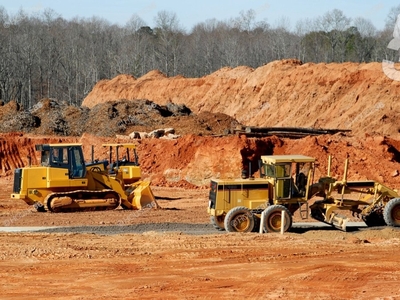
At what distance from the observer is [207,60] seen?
89.3m

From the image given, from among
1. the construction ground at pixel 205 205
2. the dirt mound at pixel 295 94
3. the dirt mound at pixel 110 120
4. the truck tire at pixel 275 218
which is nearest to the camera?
the construction ground at pixel 205 205

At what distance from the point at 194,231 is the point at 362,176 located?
13.3 metres

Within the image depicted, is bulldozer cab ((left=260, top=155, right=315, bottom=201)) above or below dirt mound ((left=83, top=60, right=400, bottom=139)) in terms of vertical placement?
below

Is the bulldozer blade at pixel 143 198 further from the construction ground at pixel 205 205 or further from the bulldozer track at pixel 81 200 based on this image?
the bulldozer track at pixel 81 200

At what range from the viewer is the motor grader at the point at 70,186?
78.3ft

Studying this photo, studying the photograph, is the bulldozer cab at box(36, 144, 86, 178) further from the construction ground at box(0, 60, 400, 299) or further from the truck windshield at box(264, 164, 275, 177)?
the truck windshield at box(264, 164, 275, 177)

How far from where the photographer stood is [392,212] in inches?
773

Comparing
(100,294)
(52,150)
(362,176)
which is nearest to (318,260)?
(100,294)

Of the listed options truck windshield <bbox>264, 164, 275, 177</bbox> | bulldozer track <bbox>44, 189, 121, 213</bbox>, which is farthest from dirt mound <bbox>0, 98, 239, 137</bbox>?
truck windshield <bbox>264, 164, 275, 177</bbox>

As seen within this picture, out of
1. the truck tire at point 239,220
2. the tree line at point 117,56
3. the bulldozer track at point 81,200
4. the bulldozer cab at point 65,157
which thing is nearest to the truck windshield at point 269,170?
the truck tire at point 239,220

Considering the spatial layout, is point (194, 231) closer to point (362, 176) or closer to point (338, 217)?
point (338, 217)

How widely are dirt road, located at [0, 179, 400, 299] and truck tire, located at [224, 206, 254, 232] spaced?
496 millimetres

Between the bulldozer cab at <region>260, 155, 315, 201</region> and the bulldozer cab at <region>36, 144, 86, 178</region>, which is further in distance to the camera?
the bulldozer cab at <region>36, 144, 86, 178</region>

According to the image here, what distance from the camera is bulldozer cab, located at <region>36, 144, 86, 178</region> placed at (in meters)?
23.8
